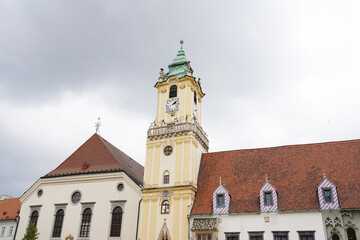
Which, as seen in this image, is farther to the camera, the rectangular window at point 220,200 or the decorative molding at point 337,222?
the rectangular window at point 220,200

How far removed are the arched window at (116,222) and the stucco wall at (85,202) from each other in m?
0.37

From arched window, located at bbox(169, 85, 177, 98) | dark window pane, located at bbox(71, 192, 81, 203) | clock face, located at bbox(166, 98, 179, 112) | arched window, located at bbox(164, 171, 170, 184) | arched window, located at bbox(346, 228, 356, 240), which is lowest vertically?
arched window, located at bbox(346, 228, 356, 240)

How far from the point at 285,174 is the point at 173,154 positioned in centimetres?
973

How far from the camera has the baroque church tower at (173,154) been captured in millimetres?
28703

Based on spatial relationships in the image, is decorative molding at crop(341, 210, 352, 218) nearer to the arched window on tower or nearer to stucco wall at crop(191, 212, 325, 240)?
stucco wall at crop(191, 212, 325, 240)

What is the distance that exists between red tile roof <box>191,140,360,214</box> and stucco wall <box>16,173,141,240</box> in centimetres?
644

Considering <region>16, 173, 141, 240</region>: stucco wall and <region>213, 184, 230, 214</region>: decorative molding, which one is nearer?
<region>213, 184, 230, 214</region>: decorative molding

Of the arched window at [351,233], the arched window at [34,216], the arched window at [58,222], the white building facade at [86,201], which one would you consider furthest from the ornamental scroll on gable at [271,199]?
the arched window at [34,216]

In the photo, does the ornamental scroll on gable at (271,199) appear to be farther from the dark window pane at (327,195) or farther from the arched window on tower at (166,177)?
the arched window on tower at (166,177)

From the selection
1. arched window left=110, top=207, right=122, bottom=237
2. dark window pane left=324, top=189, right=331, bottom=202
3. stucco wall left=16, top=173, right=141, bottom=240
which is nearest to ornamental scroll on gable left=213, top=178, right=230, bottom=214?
dark window pane left=324, top=189, right=331, bottom=202

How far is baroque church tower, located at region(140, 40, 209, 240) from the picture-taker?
28703 mm

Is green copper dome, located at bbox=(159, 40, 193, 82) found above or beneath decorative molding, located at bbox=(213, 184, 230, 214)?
above

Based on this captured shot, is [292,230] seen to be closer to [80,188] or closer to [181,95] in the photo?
[181,95]

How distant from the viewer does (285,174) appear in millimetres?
28906
